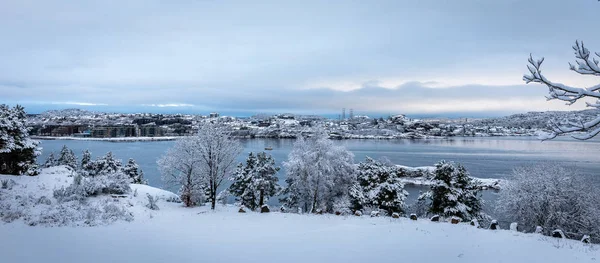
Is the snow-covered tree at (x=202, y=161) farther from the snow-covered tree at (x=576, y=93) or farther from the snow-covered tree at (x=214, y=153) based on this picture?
the snow-covered tree at (x=576, y=93)

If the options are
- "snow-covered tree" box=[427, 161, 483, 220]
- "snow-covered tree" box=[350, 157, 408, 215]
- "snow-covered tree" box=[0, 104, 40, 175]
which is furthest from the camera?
"snow-covered tree" box=[350, 157, 408, 215]

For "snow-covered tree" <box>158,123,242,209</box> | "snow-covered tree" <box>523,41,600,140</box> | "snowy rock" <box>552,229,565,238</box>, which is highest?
"snow-covered tree" <box>523,41,600,140</box>

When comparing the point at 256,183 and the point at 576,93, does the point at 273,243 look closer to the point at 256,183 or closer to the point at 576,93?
the point at 576,93

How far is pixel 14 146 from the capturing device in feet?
63.5

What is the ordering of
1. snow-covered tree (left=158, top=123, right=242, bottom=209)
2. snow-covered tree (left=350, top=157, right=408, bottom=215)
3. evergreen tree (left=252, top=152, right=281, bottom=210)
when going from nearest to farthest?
1. snow-covered tree (left=158, top=123, right=242, bottom=209)
2. snow-covered tree (left=350, top=157, right=408, bottom=215)
3. evergreen tree (left=252, top=152, right=281, bottom=210)

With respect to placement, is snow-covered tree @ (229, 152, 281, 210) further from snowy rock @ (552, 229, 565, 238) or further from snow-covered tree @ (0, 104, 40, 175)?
snowy rock @ (552, 229, 565, 238)

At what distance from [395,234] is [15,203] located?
13512mm

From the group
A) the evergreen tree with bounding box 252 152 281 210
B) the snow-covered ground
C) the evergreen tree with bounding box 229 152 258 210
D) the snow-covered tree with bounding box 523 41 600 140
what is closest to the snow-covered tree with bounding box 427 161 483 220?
the snow-covered ground

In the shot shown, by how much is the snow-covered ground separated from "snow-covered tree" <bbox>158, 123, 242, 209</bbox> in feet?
20.0

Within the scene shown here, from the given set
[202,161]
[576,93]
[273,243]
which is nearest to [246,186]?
A: [202,161]

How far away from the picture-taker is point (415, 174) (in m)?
52.1

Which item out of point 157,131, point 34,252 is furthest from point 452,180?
point 157,131

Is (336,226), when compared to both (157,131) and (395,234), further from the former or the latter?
(157,131)

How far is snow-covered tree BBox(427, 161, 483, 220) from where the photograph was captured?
21.7 metres
